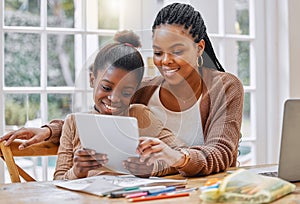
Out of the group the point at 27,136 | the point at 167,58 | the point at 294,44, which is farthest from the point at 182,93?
the point at 294,44

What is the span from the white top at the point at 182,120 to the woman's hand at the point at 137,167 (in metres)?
0.20

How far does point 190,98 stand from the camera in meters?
1.76

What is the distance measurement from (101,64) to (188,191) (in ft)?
1.55

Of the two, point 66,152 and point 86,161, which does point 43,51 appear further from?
point 86,161

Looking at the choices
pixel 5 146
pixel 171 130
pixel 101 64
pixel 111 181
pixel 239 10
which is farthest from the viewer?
pixel 239 10

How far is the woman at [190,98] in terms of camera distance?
160 cm

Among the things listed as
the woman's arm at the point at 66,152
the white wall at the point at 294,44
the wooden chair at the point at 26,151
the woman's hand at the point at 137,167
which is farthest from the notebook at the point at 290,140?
the white wall at the point at 294,44

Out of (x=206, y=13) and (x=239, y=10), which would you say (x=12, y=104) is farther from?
(x=239, y=10)

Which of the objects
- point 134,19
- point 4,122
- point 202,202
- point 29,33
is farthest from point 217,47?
point 202,202

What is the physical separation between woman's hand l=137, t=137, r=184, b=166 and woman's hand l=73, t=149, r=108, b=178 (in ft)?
0.41

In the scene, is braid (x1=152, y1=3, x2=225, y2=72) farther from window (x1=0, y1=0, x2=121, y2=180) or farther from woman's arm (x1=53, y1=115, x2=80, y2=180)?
window (x1=0, y1=0, x2=121, y2=180)

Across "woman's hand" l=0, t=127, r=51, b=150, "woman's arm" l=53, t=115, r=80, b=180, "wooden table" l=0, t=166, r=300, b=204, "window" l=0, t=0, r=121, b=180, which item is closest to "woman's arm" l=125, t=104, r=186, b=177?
"wooden table" l=0, t=166, r=300, b=204

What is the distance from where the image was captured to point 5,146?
184 centimetres

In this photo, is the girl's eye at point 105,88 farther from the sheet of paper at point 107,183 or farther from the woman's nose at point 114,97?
the sheet of paper at point 107,183
